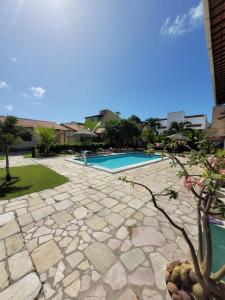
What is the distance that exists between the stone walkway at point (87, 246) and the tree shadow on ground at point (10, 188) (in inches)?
37.3

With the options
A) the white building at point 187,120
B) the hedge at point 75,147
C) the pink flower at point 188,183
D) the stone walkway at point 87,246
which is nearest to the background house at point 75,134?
the hedge at point 75,147

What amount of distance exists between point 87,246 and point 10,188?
494 centimetres

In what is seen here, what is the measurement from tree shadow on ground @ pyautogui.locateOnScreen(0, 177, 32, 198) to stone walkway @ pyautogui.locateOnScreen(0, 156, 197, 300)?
0.95m

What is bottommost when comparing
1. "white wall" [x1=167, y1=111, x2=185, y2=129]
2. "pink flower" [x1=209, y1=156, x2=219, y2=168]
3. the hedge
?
"pink flower" [x1=209, y1=156, x2=219, y2=168]

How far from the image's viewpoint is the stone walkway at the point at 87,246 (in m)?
2.01

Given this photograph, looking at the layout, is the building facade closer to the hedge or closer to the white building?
the hedge

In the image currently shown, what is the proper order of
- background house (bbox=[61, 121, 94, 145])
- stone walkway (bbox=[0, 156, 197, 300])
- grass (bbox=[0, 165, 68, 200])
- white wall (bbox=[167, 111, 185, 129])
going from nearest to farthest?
stone walkway (bbox=[0, 156, 197, 300]), grass (bbox=[0, 165, 68, 200]), background house (bbox=[61, 121, 94, 145]), white wall (bbox=[167, 111, 185, 129])

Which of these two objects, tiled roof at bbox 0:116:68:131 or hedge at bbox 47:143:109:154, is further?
tiled roof at bbox 0:116:68:131

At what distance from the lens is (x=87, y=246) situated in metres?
2.79

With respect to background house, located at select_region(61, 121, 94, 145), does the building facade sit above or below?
below

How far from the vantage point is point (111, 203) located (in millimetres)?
4586

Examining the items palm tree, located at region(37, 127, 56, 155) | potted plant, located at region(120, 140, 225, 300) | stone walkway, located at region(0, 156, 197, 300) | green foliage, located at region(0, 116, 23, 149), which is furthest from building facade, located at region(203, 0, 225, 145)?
palm tree, located at region(37, 127, 56, 155)

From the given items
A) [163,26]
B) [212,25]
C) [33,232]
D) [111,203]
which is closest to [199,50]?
[163,26]

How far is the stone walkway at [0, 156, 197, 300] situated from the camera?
79.1 inches
